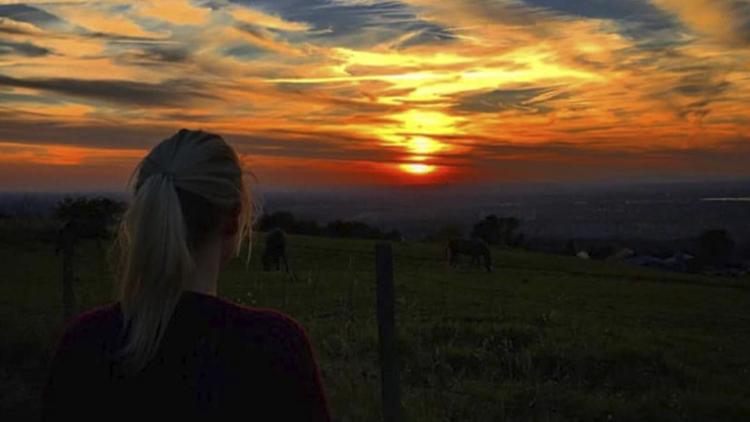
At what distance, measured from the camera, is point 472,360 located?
11.0 m

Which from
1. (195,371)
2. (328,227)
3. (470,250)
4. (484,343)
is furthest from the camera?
(328,227)

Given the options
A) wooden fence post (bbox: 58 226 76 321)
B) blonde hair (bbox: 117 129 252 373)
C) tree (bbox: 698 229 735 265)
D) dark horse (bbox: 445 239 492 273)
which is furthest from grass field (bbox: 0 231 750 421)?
tree (bbox: 698 229 735 265)

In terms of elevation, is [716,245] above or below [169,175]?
below

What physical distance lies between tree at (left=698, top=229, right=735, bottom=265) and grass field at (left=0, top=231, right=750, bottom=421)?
53.1 m

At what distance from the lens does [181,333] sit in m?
2.03

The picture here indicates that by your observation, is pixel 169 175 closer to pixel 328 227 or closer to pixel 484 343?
pixel 484 343

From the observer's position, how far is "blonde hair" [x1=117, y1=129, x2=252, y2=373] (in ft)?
6.69

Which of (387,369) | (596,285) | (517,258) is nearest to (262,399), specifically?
(387,369)

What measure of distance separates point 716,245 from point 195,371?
286ft

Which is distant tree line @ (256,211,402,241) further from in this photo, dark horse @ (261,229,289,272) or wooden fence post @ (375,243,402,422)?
wooden fence post @ (375,243,402,422)

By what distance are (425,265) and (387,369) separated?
32.5 meters

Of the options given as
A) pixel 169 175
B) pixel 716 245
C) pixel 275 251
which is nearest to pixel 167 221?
pixel 169 175

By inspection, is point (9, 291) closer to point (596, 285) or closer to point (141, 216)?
point (141, 216)

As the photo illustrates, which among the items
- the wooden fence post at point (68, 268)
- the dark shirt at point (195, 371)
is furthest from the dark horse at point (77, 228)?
the dark shirt at point (195, 371)
